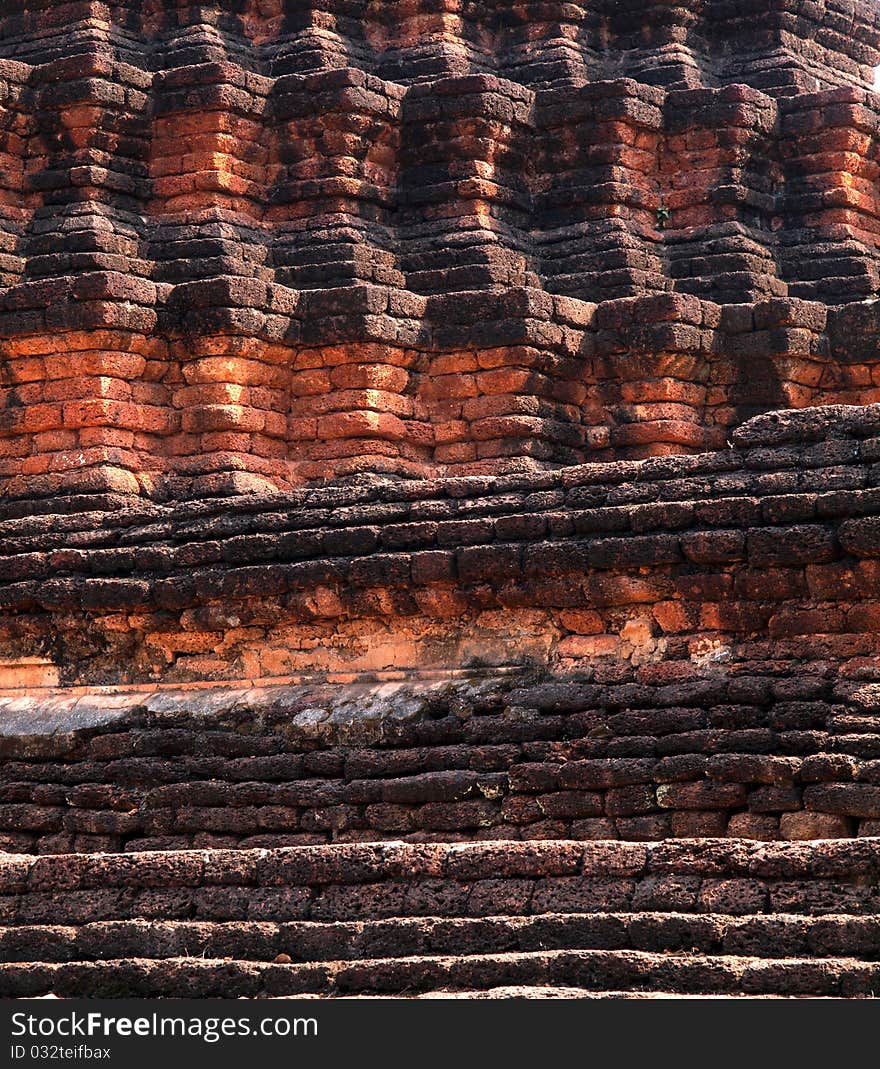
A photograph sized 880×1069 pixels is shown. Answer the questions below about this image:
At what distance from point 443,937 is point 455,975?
404mm

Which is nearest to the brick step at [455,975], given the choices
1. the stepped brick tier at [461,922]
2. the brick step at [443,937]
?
the stepped brick tier at [461,922]

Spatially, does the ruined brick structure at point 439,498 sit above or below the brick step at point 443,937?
above

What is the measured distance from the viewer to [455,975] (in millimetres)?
12320

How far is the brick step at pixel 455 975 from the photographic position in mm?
11547

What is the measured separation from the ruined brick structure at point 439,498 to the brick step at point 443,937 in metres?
0.02

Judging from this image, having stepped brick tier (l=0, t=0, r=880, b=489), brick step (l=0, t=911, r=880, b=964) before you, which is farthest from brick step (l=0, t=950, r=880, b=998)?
stepped brick tier (l=0, t=0, r=880, b=489)

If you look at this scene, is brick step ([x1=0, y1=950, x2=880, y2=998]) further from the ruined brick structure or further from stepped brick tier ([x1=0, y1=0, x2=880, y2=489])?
stepped brick tier ([x1=0, y1=0, x2=880, y2=489])

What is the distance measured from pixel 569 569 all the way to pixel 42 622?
15.4ft

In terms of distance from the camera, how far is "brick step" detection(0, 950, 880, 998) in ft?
37.9

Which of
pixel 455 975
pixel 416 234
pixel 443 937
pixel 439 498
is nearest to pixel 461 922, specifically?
pixel 443 937

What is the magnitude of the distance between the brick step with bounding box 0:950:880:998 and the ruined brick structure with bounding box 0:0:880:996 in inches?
1.0

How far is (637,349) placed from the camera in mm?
21656

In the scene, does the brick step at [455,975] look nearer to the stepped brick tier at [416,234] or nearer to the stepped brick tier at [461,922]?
the stepped brick tier at [461,922]

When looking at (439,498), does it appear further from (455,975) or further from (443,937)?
(455,975)
